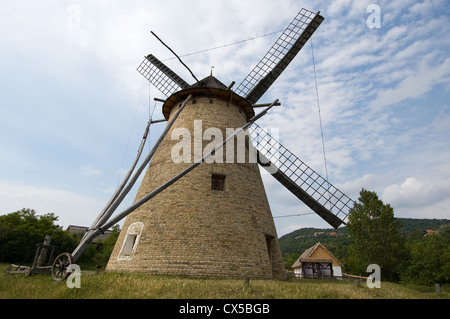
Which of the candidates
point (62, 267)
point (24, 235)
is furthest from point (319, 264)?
point (24, 235)

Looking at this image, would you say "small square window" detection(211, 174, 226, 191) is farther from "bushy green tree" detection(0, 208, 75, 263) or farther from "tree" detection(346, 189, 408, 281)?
"bushy green tree" detection(0, 208, 75, 263)

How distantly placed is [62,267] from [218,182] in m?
5.76

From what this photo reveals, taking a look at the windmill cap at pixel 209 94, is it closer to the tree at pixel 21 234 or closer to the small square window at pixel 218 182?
the small square window at pixel 218 182

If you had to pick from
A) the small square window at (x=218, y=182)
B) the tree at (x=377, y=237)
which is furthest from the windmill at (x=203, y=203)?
the tree at (x=377, y=237)

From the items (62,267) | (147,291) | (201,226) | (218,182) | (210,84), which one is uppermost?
(210,84)

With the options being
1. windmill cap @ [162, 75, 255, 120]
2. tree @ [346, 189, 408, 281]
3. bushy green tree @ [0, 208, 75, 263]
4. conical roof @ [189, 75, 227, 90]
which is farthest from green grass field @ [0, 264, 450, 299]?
bushy green tree @ [0, 208, 75, 263]

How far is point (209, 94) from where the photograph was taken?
1216 centimetres

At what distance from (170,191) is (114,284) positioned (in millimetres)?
3838

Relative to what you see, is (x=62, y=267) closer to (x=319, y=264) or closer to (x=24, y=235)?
(x=24, y=235)

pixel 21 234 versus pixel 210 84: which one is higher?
pixel 210 84

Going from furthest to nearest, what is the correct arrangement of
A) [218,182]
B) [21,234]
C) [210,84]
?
[21,234], [210,84], [218,182]
